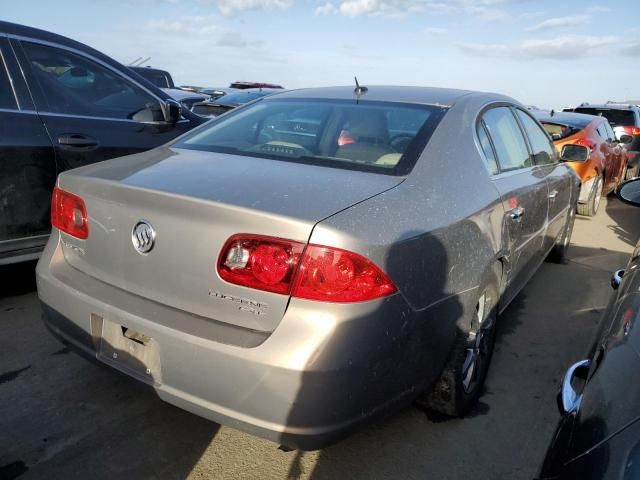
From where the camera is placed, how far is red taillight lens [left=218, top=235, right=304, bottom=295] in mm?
1720

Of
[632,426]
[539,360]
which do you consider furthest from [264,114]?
[632,426]

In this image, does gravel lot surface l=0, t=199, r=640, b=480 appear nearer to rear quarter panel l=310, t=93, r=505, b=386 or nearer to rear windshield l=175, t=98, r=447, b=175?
rear quarter panel l=310, t=93, r=505, b=386

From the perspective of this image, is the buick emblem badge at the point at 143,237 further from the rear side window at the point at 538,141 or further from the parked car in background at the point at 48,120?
the rear side window at the point at 538,141

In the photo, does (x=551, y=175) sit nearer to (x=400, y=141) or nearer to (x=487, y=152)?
(x=487, y=152)

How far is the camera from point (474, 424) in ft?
8.48

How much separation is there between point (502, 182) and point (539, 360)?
1.19 metres

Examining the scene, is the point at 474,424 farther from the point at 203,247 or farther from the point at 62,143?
the point at 62,143

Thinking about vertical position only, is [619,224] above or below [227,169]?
below

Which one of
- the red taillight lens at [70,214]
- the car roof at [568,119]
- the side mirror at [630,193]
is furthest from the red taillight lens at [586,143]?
the red taillight lens at [70,214]

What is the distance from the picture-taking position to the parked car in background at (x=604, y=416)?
1067 millimetres

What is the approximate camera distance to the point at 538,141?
3.98 metres

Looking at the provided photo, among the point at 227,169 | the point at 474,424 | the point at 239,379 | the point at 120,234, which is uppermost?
the point at 227,169

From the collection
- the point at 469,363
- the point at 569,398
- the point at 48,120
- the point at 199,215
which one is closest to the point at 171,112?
the point at 48,120

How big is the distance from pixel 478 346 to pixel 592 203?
224 inches
